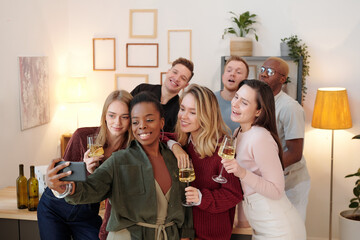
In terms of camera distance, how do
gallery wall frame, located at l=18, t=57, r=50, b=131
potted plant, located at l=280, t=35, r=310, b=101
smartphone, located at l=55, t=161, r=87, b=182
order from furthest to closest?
potted plant, located at l=280, t=35, r=310, b=101 → gallery wall frame, located at l=18, t=57, r=50, b=131 → smartphone, located at l=55, t=161, r=87, b=182

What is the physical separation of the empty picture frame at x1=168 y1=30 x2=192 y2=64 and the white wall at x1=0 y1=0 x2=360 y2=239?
0.19 ft

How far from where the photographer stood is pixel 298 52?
14.4 ft

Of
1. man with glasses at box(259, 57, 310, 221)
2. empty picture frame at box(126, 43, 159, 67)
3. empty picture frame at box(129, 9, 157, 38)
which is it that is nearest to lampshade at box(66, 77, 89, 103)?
empty picture frame at box(126, 43, 159, 67)

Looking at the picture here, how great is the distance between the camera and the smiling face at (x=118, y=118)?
7.54 ft

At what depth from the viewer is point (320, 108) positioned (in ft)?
14.0

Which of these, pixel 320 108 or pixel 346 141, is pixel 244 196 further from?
pixel 346 141

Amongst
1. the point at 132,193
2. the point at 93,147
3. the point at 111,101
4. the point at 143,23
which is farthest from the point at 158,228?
the point at 143,23

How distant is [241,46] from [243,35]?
0.19 metres

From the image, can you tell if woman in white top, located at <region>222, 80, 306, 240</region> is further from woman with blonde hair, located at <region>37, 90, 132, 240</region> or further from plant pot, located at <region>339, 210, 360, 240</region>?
plant pot, located at <region>339, 210, 360, 240</region>

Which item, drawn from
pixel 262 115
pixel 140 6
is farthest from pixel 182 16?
pixel 262 115

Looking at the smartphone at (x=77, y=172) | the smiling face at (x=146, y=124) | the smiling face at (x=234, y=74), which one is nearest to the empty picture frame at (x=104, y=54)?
the smiling face at (x=234, y=74)

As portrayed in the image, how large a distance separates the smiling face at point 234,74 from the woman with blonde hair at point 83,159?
1.01 meters

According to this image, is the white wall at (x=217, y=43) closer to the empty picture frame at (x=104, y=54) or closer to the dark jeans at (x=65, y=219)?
the empty picture frame at (x=104, y=54)

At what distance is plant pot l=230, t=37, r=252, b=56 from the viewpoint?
14.7 feet
